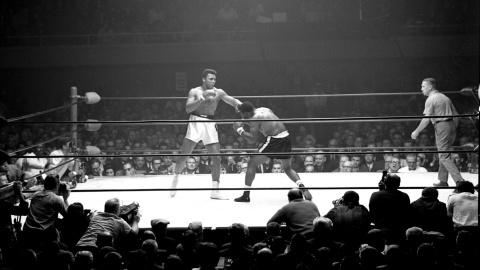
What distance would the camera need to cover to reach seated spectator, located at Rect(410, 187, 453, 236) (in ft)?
13.3

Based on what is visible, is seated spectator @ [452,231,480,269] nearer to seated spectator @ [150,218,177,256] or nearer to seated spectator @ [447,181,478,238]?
seated spectator @ [447,181,478,238]

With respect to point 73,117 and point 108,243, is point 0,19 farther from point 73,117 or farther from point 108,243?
point 108,243

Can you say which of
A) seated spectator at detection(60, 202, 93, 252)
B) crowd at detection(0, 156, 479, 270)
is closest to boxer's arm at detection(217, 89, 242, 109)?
crowd at detection(0, 156, 479, 270)

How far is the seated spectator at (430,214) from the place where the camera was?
13.3ft

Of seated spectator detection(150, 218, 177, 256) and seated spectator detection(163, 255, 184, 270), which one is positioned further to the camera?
Answer: seated spectator detection(150, 218, 177, 256)

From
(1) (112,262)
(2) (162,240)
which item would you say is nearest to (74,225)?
(2) (162,240)

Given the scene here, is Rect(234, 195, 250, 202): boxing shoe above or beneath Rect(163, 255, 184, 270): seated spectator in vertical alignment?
beneath

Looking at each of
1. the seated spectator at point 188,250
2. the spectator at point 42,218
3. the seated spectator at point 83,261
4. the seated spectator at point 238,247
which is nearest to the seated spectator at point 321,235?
the seated spectator at point 238,247

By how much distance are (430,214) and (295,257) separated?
4.27 ft

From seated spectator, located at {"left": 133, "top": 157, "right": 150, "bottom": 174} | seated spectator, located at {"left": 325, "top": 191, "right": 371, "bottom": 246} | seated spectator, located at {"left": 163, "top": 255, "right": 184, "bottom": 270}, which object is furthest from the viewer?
seated spectator, located at {"left": 133, "top": 157, "right": 150, "bottom": 174}

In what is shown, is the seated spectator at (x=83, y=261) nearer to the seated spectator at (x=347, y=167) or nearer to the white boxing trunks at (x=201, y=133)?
the white boxing trunks at (x=201, y=133)

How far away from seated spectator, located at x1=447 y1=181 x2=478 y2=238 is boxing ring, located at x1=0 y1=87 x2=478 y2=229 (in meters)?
0.33

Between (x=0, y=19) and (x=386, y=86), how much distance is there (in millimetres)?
6984

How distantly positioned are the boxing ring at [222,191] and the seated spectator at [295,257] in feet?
2.24
